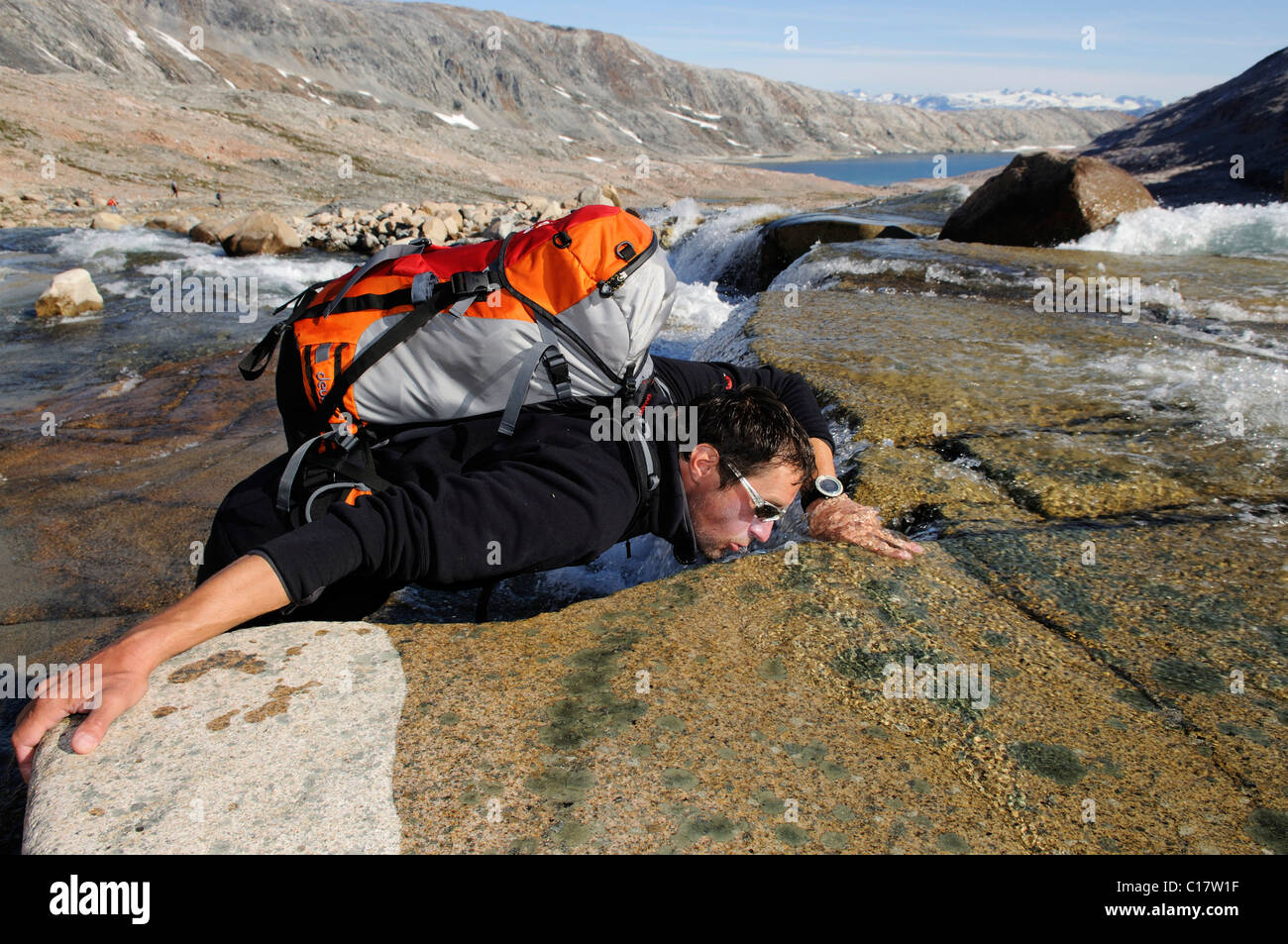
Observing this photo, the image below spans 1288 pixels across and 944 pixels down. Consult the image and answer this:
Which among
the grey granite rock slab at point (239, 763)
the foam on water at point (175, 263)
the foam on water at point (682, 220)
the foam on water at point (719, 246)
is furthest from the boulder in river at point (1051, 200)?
the grey granite rock slab at point (239, 763)

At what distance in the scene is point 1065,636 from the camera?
238cm

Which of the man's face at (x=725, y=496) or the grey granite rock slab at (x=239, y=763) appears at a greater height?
the man's face at (x=725, y=496)

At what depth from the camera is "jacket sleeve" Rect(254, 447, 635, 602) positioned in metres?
1.88

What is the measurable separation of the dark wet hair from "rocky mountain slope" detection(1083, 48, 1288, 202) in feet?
65.9

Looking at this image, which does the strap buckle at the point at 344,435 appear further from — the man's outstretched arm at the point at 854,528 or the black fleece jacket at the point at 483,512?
the man's outstretched arm at the point at 854,528

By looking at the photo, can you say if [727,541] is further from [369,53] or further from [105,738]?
[369,53]

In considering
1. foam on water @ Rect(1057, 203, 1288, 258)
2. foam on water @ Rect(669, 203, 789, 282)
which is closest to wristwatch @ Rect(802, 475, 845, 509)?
foam on water @ Rect(1057, 203, 1288, 258)

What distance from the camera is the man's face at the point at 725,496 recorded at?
2.67 metres

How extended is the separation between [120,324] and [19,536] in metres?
7.65

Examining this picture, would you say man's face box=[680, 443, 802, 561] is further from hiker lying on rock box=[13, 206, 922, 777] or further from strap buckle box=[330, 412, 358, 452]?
strap buckle box=[330, 412, 358, 452]

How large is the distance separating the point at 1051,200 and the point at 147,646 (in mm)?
12886

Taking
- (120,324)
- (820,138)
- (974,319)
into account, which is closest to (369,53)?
(820,138)

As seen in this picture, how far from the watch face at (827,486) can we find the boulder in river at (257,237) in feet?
63.6

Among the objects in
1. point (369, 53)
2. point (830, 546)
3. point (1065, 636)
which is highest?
point (369, 53)
